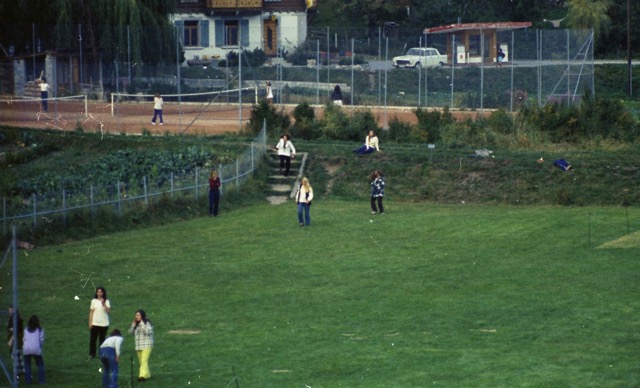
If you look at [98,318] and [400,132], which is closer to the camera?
[98,318]

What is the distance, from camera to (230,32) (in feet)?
320

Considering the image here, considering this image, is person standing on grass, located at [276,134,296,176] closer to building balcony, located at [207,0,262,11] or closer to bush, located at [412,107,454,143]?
bush, located at [412,107,454,143]

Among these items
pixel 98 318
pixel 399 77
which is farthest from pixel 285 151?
pixel 399 77

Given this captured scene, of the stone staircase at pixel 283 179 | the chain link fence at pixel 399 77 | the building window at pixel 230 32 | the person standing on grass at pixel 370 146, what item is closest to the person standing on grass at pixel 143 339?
the stone staircase at pixel 283 179

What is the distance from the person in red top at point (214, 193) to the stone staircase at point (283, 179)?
3113 mm

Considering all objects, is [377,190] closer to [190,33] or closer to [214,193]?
[214,193]

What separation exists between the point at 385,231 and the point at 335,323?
11607 mm

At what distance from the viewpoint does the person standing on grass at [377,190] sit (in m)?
42.1

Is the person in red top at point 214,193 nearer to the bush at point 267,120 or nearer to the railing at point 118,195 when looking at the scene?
the railing at point 118,195

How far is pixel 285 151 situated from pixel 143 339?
77.4 ft

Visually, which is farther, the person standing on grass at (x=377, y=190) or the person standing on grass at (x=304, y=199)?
the person standing on grass at (x=377, y=190)

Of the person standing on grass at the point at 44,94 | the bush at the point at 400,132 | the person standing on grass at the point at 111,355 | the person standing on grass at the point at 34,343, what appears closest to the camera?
the person standing on grass at the point at 111,355

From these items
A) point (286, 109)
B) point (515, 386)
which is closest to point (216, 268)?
point (515, 386)

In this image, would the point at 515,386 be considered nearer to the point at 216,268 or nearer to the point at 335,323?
the point at 335,323
